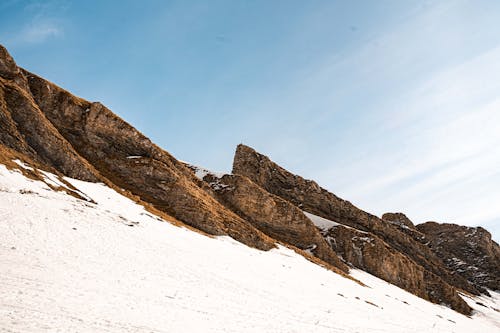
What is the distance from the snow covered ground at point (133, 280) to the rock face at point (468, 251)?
3544 inches

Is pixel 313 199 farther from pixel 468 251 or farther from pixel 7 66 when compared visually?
pixel 468 251

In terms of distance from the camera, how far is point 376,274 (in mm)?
57000

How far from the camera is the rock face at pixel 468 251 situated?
9912 cm

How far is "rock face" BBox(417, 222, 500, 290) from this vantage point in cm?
9912

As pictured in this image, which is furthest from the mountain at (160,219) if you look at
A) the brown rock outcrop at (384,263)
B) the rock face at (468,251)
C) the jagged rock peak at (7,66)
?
the rock face at (468,251)

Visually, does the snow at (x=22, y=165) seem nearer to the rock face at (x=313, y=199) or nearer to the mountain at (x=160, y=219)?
the mountain at (x=160, y=219)

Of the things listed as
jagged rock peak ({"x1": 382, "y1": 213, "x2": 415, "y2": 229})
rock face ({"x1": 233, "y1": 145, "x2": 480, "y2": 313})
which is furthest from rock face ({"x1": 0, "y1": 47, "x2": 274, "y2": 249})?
jagged rock peak ({"x1": 382, "y1": 213, "x2": 415, "y2": 229})

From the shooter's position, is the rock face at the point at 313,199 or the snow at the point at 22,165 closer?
the snow at the point at 22,165

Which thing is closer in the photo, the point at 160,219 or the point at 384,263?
the point at 160,219

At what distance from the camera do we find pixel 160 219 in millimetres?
32594

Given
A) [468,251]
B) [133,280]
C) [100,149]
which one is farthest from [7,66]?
[468,251]

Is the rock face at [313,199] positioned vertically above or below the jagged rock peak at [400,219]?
below

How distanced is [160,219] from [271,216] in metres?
23.9

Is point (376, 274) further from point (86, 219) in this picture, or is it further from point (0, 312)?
point (0, 312)
